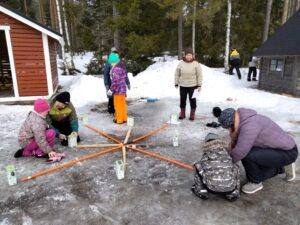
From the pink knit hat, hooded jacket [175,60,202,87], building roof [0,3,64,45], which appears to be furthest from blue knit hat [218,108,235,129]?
building roof [0,3,64,45]

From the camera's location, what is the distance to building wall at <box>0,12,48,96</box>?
877cm

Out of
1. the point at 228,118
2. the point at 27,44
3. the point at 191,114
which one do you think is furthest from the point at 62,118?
the point at 27,44

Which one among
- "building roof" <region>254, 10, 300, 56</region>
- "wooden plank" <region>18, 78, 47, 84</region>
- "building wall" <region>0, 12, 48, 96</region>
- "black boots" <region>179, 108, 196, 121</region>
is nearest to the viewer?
"black boots" <region>179, 108, 196, 121</region>

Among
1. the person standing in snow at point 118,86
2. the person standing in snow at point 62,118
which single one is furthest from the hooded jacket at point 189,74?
the person standing in snow at point 62,118

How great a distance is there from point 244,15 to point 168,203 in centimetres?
1863

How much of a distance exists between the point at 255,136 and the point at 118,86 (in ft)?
13.5

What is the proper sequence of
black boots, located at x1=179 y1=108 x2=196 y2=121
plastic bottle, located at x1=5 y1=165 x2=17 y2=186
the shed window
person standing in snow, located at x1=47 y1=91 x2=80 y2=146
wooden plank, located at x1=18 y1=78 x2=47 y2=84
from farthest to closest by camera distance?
the shed window → wooden plank, located at x1=18 y1=78 x2=47 y2=84 → black boots, located at x1=179 y1=108 x2=196 y2=121 → person standing in snow, located at x1=47 y1=91 x2=80 y2=146 → plastic bottle, located at x1=5 y1=165 x2=17 y2=186

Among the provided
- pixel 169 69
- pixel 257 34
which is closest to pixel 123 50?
pixel 169 69

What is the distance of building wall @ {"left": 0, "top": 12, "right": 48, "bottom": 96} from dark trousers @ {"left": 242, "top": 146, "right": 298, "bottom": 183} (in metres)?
8.26

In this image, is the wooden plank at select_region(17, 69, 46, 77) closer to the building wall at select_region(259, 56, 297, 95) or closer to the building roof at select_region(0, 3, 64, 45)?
the building roof at select_region(0, 3, 64, 45)

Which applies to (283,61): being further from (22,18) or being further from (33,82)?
(22,18)

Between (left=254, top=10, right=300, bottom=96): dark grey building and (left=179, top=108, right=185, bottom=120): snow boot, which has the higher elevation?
(left=254, top=10, right=300, bottom=96): dark grey building

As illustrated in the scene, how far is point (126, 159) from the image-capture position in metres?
4.41

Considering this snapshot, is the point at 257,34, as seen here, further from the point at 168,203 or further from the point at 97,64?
the point at 168,203
